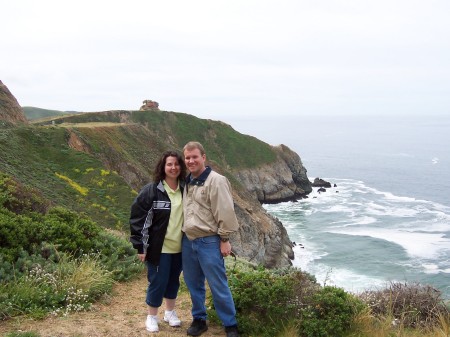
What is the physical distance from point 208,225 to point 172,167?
0.90 m

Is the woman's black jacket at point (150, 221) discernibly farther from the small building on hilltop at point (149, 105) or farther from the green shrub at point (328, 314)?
the small building on hilltop at point (149, 105)

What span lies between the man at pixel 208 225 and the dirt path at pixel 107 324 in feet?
2.68

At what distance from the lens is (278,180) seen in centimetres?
6694

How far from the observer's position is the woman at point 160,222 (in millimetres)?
5543

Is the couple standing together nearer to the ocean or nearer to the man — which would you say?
the man

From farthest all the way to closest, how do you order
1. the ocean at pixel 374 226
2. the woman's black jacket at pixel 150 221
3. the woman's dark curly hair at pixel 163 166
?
1. the ocean at pixel 374 226
2. the woman's dark curly hair at pixel 163 166
3. the woman's black jacket at pixel 150 221

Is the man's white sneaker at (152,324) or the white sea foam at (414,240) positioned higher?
the man's white sneaker at (152,324)

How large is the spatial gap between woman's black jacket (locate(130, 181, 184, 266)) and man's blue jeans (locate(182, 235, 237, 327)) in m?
0.35

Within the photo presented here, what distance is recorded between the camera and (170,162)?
5.59 metres

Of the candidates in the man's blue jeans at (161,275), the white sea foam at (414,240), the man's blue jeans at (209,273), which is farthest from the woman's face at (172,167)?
the white sea foam at (414,240)

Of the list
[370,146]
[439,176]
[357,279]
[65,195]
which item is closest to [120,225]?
[65,195]

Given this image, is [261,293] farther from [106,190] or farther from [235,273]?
[106,190]

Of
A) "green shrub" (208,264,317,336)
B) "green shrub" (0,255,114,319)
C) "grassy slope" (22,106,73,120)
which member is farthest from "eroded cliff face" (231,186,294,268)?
"grassy slope" (22,106,73,120)

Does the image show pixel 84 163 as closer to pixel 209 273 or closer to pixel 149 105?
pixel 209 273
